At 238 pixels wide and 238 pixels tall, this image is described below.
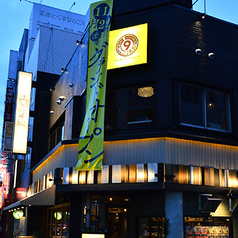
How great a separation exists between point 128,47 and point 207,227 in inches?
336

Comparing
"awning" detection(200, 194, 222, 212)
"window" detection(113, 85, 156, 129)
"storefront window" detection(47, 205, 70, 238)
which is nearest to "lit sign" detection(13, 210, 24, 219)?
"storefront window" detection(47, 205, 70, 238)

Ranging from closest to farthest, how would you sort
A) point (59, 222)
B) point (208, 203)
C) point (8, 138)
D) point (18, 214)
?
point (208, 203) → point (59, 222) → point (18, 214) → point (8, 138)

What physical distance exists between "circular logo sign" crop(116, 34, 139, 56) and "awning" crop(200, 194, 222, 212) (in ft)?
23.0

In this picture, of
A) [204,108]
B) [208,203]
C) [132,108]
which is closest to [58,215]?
[132,108]

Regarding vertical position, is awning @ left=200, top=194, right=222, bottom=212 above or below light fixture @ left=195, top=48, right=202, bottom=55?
below

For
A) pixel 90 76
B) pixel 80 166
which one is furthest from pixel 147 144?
pixel 90 76

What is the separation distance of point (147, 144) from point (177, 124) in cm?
152

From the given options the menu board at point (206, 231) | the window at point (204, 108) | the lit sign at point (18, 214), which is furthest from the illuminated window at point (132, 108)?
the lit sign at point (18, 214)

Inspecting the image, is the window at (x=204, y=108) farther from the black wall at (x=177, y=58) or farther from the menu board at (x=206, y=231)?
the menu board at (x=206, y=231)

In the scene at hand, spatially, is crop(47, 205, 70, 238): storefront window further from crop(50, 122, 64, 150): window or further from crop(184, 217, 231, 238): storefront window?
crop(184, 217, 231, 238): storefront window

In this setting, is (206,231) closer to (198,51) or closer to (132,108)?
(132,108)

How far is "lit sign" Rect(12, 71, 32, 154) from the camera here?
25234 millimetres

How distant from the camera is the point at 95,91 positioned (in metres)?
16.8

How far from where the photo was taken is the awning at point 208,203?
50.8 feet
